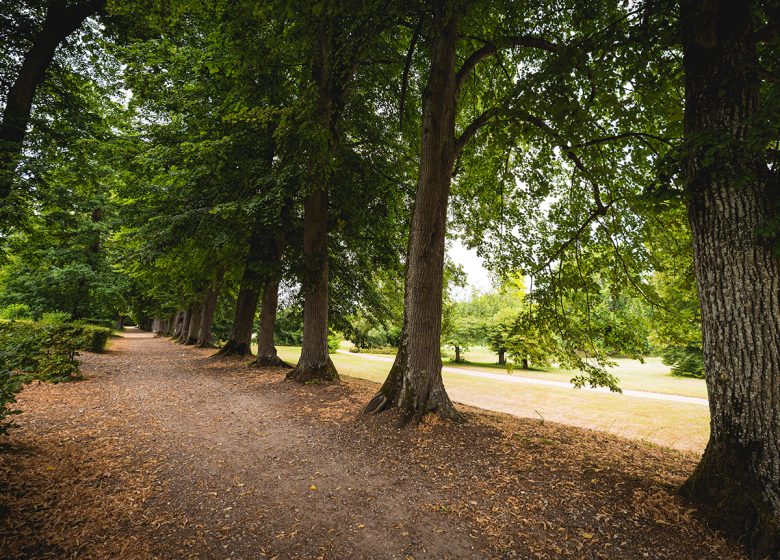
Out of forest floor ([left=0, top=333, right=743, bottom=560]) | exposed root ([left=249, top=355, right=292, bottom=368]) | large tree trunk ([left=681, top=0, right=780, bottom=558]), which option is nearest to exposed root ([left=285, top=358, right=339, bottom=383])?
forest floor ([left=0, top=333, right=743, bottom=560])

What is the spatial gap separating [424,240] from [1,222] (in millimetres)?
10541

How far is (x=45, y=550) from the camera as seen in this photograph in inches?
106

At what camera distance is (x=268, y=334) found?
524 inches

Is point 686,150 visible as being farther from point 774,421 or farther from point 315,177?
point 315,177

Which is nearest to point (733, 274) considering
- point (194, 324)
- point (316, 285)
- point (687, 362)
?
point (316, 285)

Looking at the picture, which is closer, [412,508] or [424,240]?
[412,508]

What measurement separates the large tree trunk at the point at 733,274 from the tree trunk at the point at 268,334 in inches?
469

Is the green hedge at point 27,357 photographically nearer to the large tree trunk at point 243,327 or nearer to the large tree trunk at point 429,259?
the large tree trunk at point 429,259

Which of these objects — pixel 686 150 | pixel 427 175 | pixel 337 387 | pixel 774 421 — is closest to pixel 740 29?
pixel 686 150

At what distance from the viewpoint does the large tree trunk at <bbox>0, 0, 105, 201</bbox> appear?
798cm

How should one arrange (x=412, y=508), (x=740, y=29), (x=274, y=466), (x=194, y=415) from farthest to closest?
(x=194, y=415) → (x=274, y=466) → (x=412, y=508) → (x=740, y=29)

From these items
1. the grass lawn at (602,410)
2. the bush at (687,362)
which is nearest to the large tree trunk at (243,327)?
the grass lawn at (602,410)

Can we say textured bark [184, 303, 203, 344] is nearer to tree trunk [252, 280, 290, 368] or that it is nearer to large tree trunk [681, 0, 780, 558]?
tree trunk [252, 280, 290, 368]

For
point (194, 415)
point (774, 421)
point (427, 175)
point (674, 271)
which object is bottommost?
point (194, 415)
